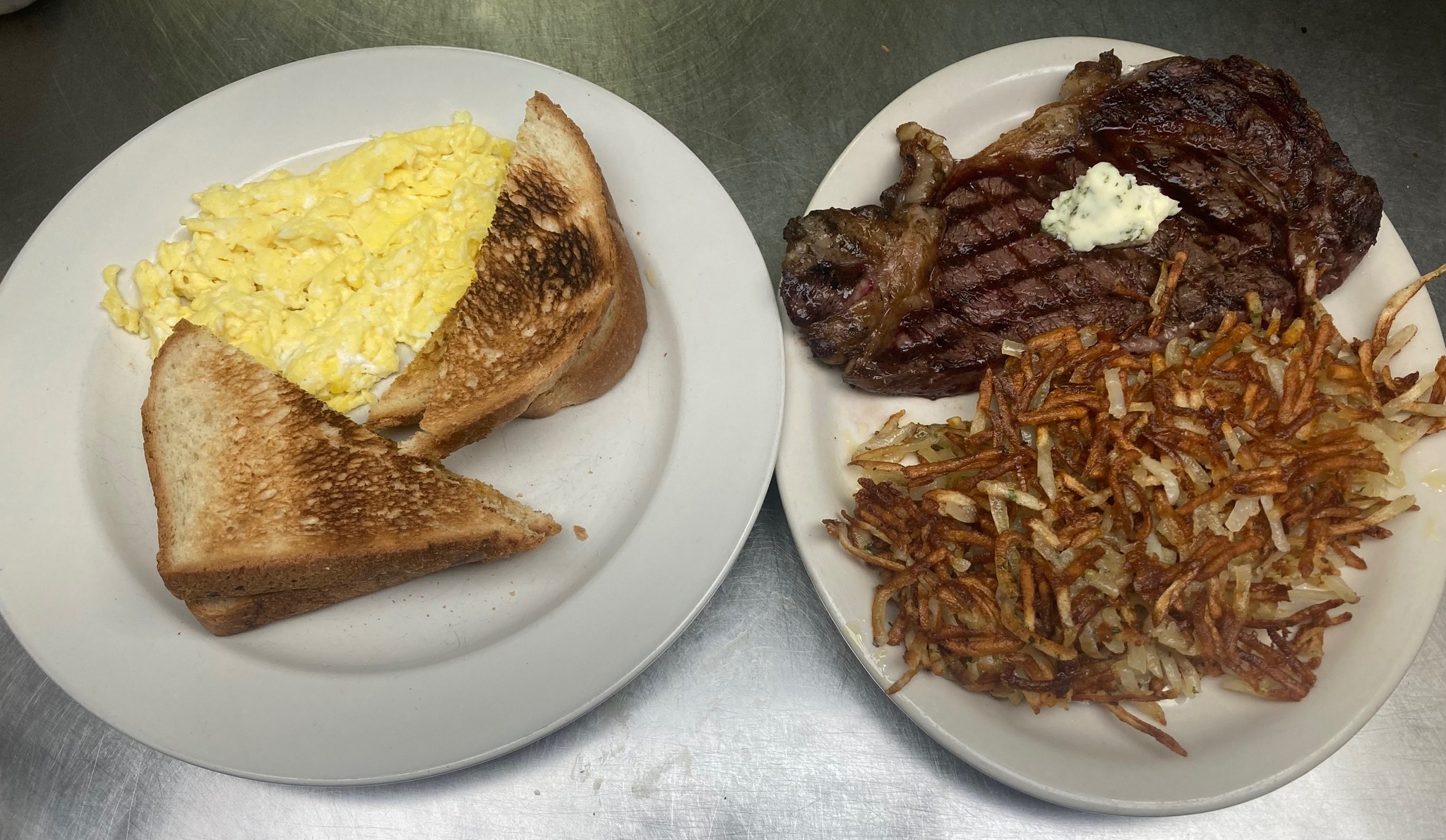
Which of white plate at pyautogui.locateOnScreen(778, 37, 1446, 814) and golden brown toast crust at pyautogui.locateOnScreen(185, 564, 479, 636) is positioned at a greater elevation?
white plate at pyautogui.locateOnScreen(778, 37, 1446, 814)

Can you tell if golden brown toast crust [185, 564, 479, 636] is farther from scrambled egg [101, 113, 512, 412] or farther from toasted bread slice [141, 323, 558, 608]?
scrambled egg [101, 113, 512, 412]

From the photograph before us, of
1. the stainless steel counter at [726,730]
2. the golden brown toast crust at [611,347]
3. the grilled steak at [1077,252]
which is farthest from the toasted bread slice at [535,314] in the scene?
the stainless steel counter at [726,730]

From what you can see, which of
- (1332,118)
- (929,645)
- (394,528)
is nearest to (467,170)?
(394,528)

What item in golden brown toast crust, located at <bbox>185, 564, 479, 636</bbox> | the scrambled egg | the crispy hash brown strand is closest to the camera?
the crispy hash brown strand

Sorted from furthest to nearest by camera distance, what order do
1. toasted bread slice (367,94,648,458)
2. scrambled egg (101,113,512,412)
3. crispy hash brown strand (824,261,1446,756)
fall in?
scrambled egg (101,113,512,412) < toasted bread slice (367,94,648,458) < crispy hash brown strand (824,261,1446,756)

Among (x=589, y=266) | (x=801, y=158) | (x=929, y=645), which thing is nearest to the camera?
(x=929, y=645)

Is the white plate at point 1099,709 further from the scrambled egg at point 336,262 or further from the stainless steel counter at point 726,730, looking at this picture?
the scrambled egg at point 336,262

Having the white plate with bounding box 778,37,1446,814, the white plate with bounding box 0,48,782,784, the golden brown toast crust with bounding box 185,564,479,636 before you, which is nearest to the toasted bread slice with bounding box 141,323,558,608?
the golden brown toast crust with bounding box 185,564,479,636

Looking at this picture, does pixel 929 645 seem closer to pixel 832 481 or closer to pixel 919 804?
pixel 832 481
